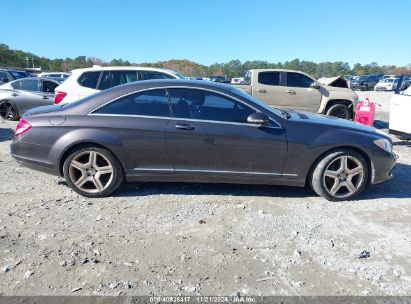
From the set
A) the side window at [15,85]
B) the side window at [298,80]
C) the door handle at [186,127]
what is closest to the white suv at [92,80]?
the door handle at [186,127]

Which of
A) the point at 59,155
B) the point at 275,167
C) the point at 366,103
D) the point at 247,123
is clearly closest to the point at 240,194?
the point at 275,167

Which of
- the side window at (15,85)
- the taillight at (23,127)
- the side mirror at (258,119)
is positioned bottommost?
the taillight at (23,127)

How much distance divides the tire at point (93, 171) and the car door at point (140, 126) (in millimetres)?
147

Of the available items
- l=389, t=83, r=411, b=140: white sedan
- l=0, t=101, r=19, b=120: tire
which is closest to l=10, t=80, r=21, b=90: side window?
l=0, t=101, r=19, b=120: tire

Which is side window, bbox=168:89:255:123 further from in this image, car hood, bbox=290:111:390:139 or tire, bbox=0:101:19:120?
tire, bbox=0:101:19:120

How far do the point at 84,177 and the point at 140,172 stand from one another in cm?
71

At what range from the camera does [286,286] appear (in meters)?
2.88

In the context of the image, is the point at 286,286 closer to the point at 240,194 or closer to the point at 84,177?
the point at 240,194

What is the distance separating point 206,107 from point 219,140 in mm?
468

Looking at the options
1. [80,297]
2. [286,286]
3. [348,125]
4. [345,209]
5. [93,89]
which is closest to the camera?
[80,297]

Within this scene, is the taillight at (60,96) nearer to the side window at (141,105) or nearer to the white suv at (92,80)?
the white suv at (92,80)

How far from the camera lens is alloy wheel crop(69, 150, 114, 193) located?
4602 millimetres

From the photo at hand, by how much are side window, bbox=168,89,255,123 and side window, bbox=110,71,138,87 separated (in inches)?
149

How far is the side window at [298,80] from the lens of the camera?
11312 millimetres
